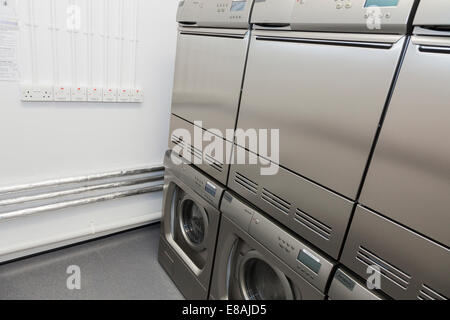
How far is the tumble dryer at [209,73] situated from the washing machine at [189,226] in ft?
0.33

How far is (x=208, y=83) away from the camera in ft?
4.94

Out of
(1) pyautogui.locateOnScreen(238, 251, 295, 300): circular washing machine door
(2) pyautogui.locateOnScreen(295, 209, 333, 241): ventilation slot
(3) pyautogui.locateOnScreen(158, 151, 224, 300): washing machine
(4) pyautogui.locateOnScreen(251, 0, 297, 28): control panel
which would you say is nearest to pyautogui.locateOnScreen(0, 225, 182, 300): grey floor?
(3) pyautogui.locateOnScreen(158, 151, 224, 300): washing machine

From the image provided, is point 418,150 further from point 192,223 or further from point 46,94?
point 46,94

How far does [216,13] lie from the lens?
1.39m

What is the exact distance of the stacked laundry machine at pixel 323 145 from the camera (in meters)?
0.79

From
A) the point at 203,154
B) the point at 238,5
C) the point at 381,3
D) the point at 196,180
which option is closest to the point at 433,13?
the point at 381,3

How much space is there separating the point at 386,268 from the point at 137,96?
176cm

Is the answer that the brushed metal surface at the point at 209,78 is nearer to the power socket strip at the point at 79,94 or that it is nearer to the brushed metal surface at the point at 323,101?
the brushed metal surface at the point at 323,101

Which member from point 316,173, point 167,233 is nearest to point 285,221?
point 316,173

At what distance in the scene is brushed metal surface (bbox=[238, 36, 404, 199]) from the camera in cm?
89

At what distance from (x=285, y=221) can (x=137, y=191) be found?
1.43 meters
